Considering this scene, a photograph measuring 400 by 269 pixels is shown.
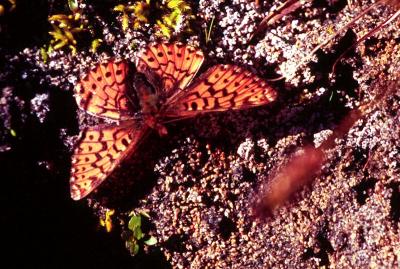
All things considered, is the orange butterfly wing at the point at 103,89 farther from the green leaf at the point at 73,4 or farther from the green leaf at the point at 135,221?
the green leaf at the point at 135,221

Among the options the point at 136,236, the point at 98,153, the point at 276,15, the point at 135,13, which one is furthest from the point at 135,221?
the point at 276,15

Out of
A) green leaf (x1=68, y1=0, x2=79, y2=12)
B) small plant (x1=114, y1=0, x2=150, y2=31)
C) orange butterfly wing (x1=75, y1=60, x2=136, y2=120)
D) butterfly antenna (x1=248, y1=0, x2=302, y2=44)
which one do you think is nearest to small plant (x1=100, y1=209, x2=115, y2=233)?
orange butterfly wing (x1=75, y1=60, x2=136, y2=120)

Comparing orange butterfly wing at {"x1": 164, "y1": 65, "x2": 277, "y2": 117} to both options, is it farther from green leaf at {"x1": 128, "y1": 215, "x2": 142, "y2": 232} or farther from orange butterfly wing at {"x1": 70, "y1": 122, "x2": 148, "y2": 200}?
green leaf at {"x1": 128, "y1": 215, "x2": 142, "y2": 232}

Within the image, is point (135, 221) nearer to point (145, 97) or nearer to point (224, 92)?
point (145, 97)

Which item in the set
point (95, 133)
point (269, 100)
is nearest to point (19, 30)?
point (95, 133)

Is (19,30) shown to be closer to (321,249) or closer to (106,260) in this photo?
(106,260)

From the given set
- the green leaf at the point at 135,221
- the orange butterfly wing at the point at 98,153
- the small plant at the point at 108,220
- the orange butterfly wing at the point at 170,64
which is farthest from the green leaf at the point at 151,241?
the orange butterfly wing at the point at 170,64
